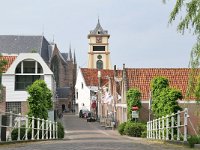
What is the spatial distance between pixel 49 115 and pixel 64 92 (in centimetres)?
10826

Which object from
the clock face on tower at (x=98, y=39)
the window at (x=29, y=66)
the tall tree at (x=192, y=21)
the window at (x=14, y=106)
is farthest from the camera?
the clock face on tower at (x=98, y=39)

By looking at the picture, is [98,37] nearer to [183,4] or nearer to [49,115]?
[49,115]

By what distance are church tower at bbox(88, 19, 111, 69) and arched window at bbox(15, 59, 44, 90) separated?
85656 mm

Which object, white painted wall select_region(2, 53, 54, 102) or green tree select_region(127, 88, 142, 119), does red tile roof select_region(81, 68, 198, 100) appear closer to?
green tree select_region(127, 88, 142, 119)

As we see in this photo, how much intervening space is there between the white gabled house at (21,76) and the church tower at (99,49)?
281 feet

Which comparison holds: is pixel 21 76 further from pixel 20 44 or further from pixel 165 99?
pixel 20 44

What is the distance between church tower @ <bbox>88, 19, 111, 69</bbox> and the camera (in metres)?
142

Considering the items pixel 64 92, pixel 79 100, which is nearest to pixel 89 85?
pixel 79 100

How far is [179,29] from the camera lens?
13469 millimetres

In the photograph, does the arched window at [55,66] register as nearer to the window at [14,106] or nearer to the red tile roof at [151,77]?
the window at [14,106]

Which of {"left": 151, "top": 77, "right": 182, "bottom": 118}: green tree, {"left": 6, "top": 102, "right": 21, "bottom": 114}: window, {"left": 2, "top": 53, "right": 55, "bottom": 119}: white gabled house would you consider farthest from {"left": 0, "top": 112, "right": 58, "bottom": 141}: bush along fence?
{"left": 6, "top": 102, "right": 21, "bottom": 114}: window

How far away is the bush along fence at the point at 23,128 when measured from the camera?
57.2 feet

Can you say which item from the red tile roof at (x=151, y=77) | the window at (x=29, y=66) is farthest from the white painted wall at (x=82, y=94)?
the red tile roof at (x=151, y=77)

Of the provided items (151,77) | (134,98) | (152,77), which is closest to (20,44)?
(151,77)
